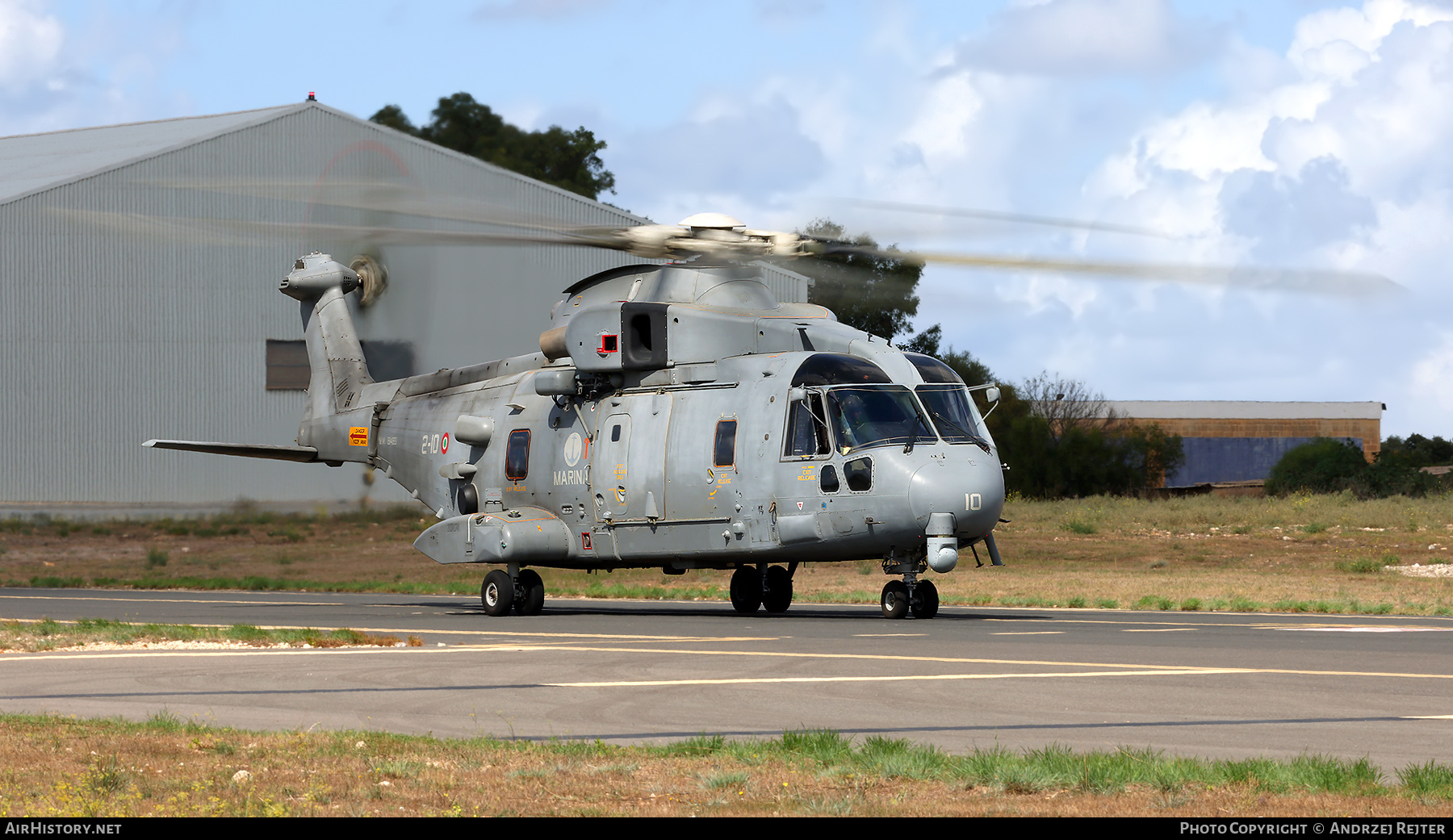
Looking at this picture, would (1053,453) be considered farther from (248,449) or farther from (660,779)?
(660,779)

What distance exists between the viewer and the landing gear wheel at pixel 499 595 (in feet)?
75.5

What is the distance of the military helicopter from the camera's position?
19.5 meters

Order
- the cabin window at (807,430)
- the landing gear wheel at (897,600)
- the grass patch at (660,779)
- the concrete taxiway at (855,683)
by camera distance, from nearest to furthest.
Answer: the grass patch at (660,779) → the concrete taxiway at (855,683) → the cabin window at (807,430) → the landing gear wheel at (897,600)

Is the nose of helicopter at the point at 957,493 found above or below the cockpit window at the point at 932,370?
below

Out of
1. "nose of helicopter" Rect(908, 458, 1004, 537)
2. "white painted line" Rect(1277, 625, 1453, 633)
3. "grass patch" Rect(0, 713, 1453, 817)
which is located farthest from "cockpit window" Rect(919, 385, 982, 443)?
"grass patch" Rect(0, 713, 1453, 817)

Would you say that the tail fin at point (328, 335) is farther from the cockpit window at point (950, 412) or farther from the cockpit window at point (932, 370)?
the cockpit window at point (950, 412)

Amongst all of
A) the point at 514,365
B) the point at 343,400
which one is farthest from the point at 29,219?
the point at 514,365

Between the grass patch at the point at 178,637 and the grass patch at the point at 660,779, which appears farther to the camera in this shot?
the grass patch at the point at 178,637

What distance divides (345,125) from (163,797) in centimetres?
3921

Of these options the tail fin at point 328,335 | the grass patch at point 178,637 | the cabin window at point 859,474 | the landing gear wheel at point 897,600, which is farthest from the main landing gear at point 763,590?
the tail fin at point 328,335

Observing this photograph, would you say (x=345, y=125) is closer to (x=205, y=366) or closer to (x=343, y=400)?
(x=205, y=366)

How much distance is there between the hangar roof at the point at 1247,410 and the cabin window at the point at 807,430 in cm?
7751

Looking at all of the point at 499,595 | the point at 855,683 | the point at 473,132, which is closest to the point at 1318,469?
Result: the point at 473,132

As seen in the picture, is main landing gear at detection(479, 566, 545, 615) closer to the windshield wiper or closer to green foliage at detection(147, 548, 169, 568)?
the windshield wiper
